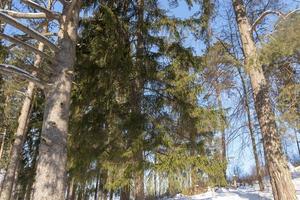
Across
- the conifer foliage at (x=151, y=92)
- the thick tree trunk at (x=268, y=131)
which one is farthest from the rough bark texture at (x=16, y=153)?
the thick tree trunk at (x=268, y=131)

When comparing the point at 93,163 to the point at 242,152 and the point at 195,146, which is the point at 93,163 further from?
the point at 242,152

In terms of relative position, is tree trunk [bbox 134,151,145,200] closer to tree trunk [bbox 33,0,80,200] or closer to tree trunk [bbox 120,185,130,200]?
tree trunk [bbox 120,185,130,200]

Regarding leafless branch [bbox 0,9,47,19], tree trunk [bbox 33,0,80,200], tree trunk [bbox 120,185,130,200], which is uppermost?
leafless branch [bbox 0,9,47,19]

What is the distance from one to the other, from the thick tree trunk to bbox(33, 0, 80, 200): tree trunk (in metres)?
3.61

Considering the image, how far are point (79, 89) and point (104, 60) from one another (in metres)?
0.98

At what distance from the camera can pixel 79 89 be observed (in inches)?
265

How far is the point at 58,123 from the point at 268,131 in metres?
4.30

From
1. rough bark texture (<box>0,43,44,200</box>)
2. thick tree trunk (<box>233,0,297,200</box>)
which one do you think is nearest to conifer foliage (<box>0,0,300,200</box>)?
thick tree trunk (<box>233,0,297,200</box>)

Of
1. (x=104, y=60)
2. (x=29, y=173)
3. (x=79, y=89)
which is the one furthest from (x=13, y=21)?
(x=29, y=173)

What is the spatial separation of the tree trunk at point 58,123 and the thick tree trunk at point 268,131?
3606 millimetres

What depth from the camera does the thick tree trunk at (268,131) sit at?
229 inches

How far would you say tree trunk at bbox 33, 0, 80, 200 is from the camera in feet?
13.5

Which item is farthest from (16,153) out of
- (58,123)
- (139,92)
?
(58,123)

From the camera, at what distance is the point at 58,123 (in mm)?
4457
